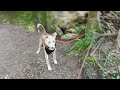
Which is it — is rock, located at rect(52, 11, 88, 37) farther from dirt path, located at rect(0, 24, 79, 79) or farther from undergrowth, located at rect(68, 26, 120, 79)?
undergrowth, located at rect(68, 26, 120, 79)

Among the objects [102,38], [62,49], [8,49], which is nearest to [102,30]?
[102,38]

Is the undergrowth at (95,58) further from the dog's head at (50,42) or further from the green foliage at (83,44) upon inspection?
the dog's head at (50,42)

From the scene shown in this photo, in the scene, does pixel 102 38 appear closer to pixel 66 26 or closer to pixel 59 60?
pixel 59 60

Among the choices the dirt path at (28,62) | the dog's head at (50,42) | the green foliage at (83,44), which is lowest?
the dirt path at (28,62)

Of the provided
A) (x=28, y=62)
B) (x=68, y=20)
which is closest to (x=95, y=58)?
(x=28, y=62)

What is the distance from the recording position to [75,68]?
114 inches

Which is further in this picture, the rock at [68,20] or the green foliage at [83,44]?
the rock at [68,20]

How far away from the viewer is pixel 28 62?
3.00 meters

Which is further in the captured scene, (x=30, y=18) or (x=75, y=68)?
(x=30, y=18)

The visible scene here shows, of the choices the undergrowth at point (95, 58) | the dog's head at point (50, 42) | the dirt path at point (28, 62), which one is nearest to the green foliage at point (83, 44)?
the undergrowth at point (95, 58)

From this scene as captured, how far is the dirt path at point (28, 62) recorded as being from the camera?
2.78 metres

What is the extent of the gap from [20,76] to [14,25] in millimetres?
1911

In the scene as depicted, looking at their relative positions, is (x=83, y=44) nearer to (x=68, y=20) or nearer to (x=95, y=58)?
(x=95, y=58)

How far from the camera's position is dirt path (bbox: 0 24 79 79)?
278 centimetres
